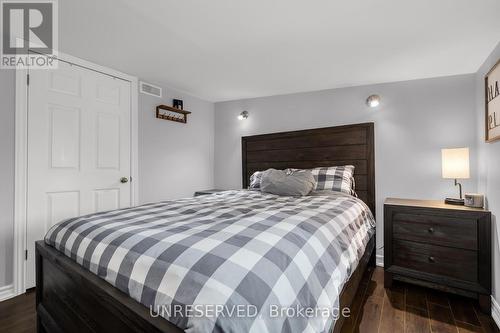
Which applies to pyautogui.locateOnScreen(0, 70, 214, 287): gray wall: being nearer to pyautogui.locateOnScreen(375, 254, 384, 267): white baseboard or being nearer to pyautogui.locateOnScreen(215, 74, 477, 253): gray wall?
pyautogui.locateOnScreen(215, 74, 477, 253): gray wall

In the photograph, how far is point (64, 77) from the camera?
2.32 metres

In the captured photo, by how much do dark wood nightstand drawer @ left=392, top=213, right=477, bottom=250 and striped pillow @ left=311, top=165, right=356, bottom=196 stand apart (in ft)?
1.80

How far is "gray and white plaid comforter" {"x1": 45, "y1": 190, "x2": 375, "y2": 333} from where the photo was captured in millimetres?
726

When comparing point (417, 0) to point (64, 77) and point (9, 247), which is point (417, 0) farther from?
point (9, 247)

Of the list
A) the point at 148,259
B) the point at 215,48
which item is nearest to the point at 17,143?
the point at 215,48

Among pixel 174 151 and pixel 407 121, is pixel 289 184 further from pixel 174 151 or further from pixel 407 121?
pixel 174 151

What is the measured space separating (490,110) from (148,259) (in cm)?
269

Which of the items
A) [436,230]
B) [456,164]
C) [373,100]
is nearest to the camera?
[436,230]

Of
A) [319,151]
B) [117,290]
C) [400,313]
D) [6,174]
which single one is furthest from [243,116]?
[117,290]

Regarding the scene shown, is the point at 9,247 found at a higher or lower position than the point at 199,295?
lower

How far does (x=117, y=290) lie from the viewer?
963 millimetres

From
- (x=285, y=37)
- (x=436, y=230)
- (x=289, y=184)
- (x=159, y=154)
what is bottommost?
(x=436, y=230)

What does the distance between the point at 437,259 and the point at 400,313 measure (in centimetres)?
59

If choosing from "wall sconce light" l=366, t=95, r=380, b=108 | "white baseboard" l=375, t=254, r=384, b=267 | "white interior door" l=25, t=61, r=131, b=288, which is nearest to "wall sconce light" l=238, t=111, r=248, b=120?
"white interior door" l=25, t=61, r=131, b=288
